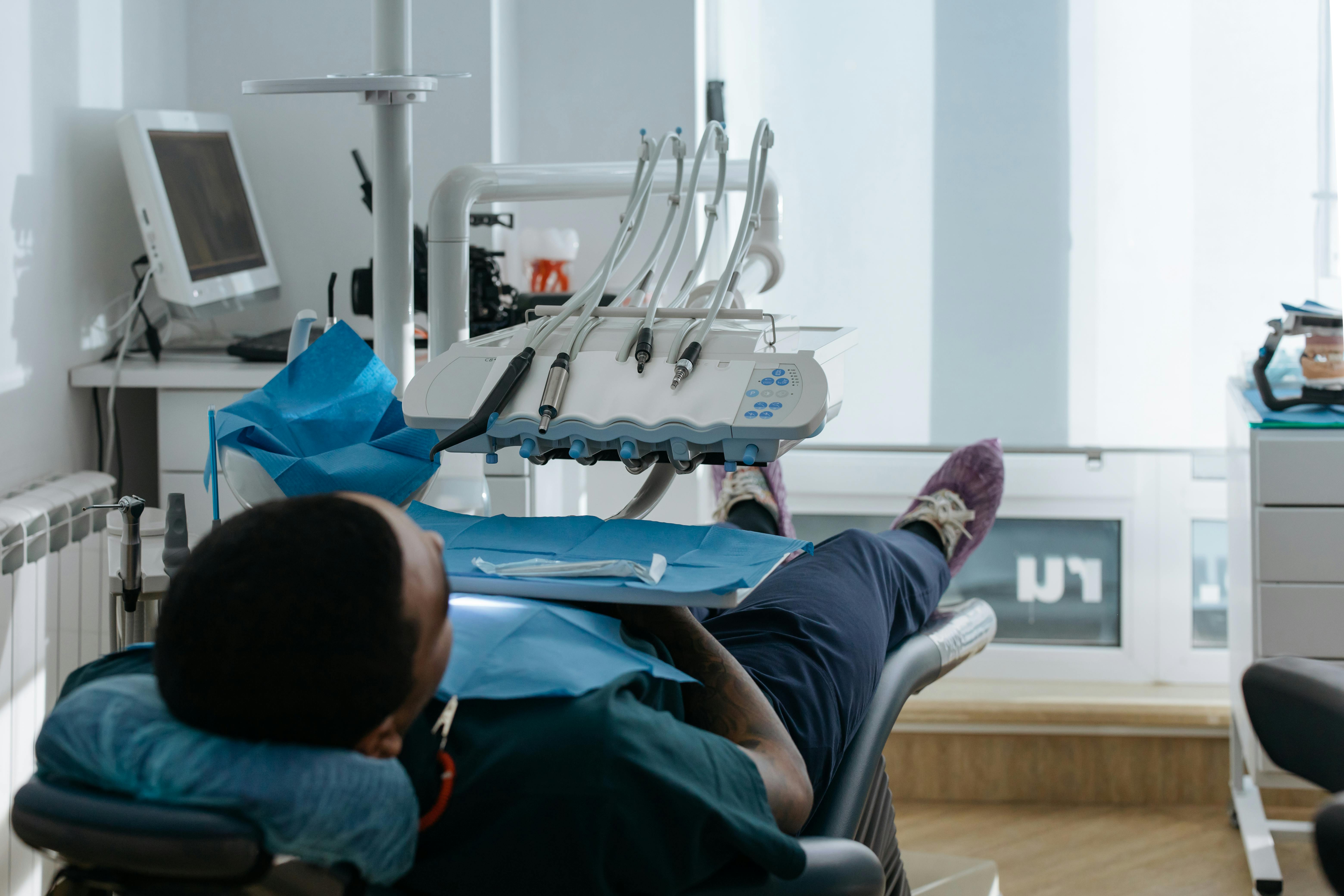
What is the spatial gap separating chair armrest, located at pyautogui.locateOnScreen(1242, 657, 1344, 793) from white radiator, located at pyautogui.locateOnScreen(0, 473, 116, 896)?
4.89 ft

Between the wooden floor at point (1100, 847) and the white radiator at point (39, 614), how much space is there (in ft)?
4.99

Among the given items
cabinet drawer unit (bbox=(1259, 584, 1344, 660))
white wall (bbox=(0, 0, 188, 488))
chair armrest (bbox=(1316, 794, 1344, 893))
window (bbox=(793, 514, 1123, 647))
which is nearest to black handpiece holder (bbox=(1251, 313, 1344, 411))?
cabinet drawer unit (bbox=(1259, 584, 1344, 660))

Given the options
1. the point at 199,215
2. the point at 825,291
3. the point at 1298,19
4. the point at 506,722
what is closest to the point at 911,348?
the point at 825,291

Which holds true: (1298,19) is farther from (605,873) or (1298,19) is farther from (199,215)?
(605,873)

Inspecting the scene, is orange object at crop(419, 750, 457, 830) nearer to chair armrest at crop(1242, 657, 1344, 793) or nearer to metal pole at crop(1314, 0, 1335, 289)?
chair armrest at crop(1242, 657, 1344, 793)

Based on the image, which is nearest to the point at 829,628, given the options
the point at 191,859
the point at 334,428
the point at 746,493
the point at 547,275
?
the point at 334,428

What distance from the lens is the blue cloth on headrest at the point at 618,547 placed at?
3.05 ft

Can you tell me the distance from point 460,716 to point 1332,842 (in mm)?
519

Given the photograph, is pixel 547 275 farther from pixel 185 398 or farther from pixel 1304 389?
pixel 1304 389

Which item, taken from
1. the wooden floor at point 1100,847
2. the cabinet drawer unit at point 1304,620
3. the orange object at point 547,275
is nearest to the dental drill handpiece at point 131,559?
the orange object at point 547,275

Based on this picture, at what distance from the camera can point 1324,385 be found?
6.80ft

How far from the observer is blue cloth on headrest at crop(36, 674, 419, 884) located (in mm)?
664

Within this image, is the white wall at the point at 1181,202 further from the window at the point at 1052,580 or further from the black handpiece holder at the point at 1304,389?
the black handpiece holder at the point at 1304,389

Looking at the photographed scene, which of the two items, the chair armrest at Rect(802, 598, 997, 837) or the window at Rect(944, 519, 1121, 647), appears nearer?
the chair armrest at Rect(802, 598, 997, 837)
